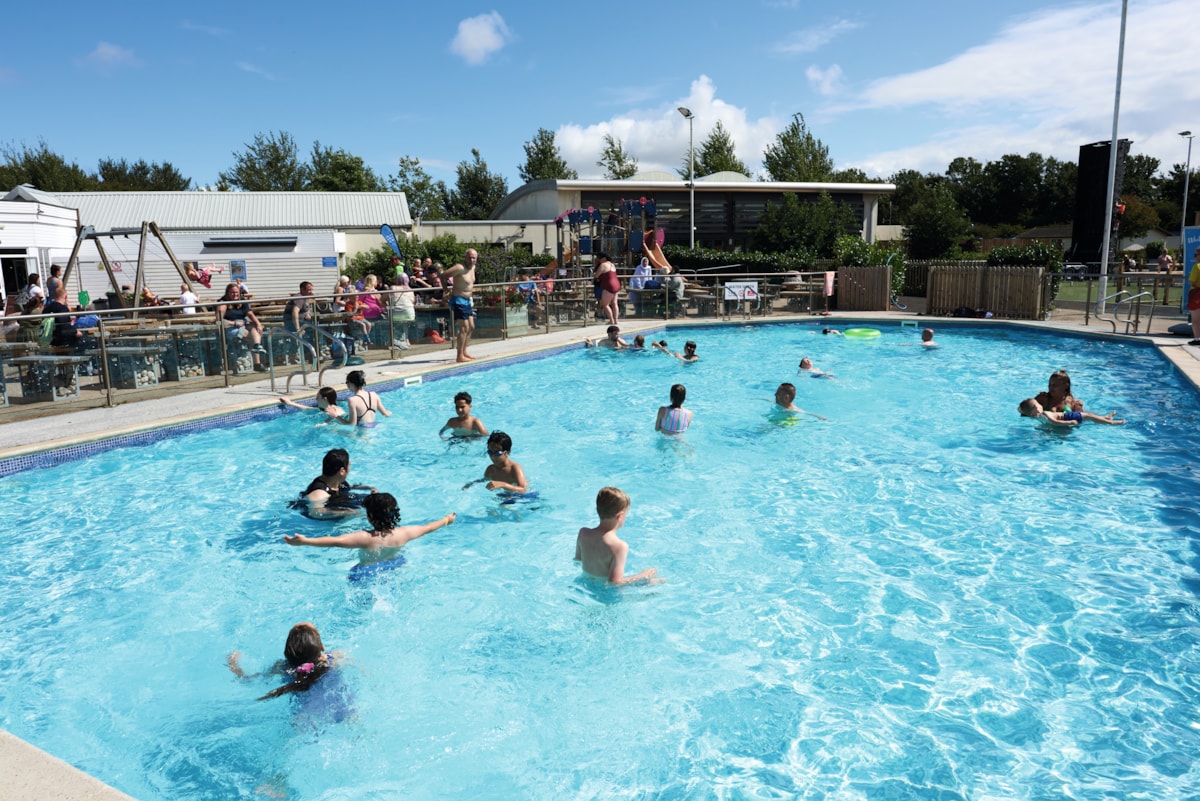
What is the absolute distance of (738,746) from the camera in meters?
4.12

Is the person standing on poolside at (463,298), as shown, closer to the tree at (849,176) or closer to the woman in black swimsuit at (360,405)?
the woman in black swimsuit at (360,405)

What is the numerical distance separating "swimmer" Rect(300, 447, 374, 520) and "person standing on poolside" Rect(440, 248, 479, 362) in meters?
6.73

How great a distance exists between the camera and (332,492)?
22.5 feet

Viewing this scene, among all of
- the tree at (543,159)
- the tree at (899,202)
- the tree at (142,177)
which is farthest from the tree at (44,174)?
the tree at (899,202)

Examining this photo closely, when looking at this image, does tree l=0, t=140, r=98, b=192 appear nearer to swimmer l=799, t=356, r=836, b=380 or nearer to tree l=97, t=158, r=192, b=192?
→ tree l=97, t=158, r=192, b=192

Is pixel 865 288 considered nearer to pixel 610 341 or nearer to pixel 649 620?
pixel 610 341

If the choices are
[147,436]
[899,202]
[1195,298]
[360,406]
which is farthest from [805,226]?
[899,202]

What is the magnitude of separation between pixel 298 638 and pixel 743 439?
22.2 ft

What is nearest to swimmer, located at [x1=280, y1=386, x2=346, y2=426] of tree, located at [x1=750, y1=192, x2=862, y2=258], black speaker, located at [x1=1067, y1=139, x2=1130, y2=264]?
black speaker, located at [x1=1067, y1=139, x2=1130, y2=264]

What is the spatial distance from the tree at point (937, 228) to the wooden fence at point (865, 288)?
19.0 meters

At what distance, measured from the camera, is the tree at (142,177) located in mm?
58875

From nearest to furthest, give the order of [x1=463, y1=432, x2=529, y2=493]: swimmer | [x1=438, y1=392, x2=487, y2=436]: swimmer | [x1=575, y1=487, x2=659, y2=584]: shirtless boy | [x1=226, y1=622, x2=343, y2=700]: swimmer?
[x1=226, y1=622, x2=343, y2=700]: swimmer
[x1=575, y1=487, x2=659, y2=584]: shirtless boy
[x1=463, y1=432, x2=529, y2=493]: swimmer
[x1=438, y1=392, x2=487, y2=436]: swimmer

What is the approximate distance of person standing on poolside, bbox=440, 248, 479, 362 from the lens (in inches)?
527

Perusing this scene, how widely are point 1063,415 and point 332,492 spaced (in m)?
8.67
